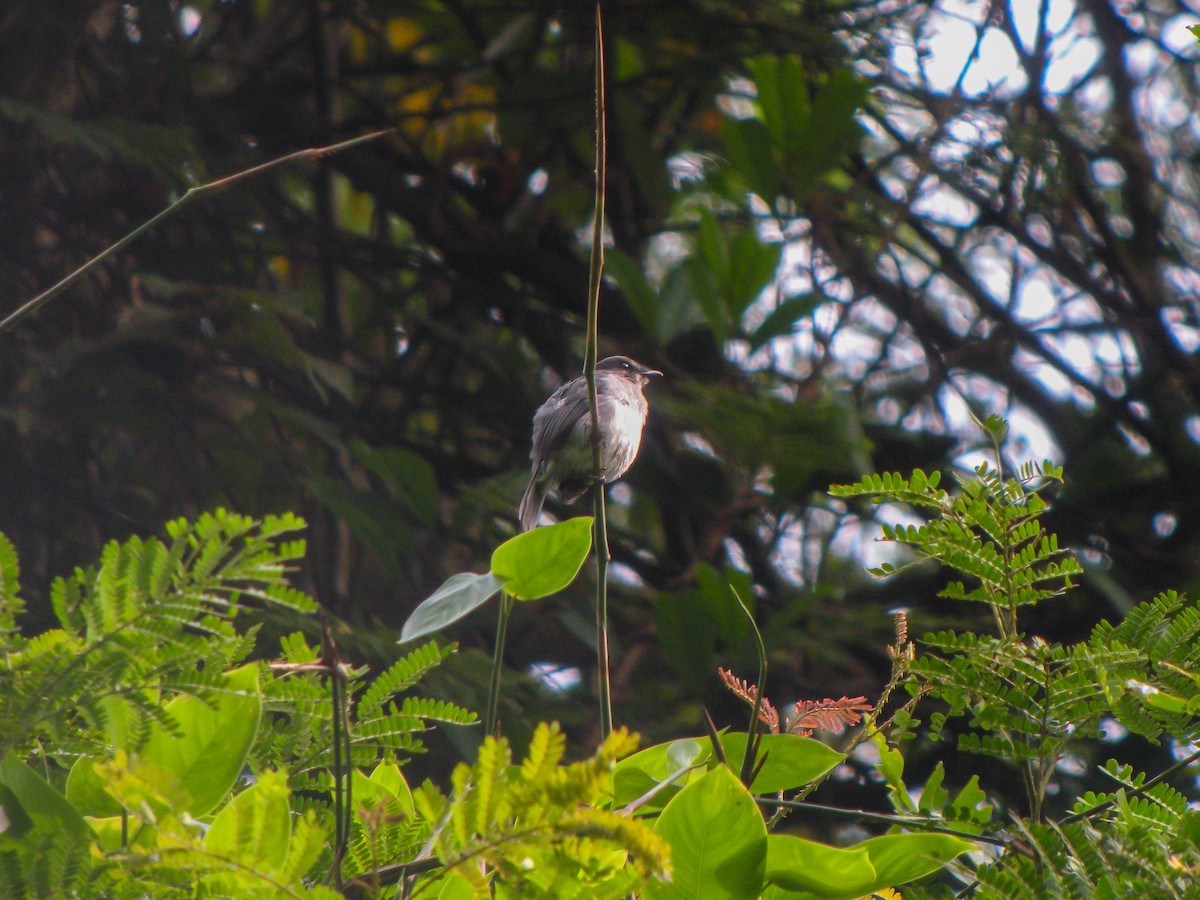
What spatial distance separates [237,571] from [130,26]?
4.08m

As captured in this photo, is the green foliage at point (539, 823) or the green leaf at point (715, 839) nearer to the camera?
the green foliage at point (539, 823)

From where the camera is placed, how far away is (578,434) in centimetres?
383

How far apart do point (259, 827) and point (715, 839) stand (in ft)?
1.33

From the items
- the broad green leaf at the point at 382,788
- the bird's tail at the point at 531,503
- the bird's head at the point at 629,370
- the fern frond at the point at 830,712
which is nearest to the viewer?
the broad green leaf at the point at 382,788

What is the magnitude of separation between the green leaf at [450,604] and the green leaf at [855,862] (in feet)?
1.23

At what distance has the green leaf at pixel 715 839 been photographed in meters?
1.05

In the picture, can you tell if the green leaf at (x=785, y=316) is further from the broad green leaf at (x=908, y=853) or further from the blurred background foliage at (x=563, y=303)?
the broad green leaf at (x=908, y=853)

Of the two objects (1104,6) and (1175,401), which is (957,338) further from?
(1104,6)

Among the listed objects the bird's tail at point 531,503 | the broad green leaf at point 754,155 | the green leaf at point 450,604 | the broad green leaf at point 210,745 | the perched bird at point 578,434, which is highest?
the broad green leaf at point 754,155

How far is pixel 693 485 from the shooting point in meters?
4.44

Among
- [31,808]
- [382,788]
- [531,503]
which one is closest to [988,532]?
[382,788]

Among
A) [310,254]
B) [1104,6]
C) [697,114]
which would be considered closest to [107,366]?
[310,254]

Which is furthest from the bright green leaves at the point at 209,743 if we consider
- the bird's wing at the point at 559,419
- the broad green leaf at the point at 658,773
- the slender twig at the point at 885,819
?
the bird's wing at the point at 559,419

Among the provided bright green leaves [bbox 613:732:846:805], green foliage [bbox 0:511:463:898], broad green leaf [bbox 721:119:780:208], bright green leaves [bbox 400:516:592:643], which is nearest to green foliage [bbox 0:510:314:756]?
green foliage [bbox 0:511:463:898]
